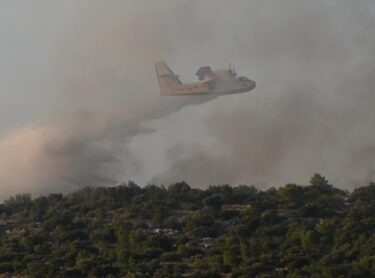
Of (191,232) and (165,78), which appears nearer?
(191,232)

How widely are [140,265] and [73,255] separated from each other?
8129 mm

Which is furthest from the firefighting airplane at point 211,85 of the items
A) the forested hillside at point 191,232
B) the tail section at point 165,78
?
the forested hillside at point 191,232

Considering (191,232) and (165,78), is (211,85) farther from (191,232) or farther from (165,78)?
(191,232)

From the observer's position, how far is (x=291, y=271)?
10000cm

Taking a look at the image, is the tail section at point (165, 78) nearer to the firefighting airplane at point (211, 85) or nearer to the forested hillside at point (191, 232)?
the firefighting airplane at point (211, 85)

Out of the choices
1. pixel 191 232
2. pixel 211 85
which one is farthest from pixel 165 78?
pixel 191 232

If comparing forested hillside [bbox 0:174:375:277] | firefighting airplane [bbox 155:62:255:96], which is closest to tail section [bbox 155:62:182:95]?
firefighting airplane [bbox 155:62:255:96]

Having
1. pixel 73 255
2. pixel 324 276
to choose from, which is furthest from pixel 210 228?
pixel 324 276

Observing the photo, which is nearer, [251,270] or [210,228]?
[251,270]

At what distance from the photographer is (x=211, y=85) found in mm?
155750

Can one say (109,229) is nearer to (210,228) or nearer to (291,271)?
(210,228)

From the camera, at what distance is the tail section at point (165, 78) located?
159663mm

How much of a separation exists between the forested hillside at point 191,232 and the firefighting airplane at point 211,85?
14117 mm

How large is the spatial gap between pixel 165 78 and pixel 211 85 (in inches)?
350
